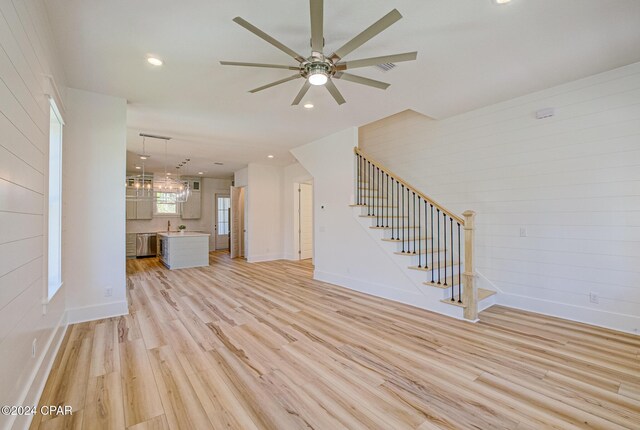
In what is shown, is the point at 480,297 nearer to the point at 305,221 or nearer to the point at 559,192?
the point at 559,192

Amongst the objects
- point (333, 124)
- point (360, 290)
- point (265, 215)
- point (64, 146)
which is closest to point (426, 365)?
point (360, 290)

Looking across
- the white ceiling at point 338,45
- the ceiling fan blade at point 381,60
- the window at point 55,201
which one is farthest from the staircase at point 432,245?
the window at point 55,201

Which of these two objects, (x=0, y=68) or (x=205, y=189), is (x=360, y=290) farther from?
(x=205, y=189)

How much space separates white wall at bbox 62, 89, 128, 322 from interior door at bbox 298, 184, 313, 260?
5.22 metres

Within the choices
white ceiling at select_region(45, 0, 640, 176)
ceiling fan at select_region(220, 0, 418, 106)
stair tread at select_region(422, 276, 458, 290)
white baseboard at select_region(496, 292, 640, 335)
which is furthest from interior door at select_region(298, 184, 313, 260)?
ceiling fan at select_region(220, 0, 418, 106)

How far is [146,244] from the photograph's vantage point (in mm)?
9289

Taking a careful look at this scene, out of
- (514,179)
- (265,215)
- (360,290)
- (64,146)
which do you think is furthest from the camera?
(265,215)

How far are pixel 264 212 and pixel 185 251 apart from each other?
7.87 feet

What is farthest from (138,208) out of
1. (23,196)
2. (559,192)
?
(559,192)

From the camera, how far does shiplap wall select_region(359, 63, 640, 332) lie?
3088mm

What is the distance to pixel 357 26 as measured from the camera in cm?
233

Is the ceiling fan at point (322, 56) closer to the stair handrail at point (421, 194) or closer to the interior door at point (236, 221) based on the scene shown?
the stair handrail at point (421, 194)

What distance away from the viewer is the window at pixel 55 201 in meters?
2.86

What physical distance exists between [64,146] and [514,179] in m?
5.82
